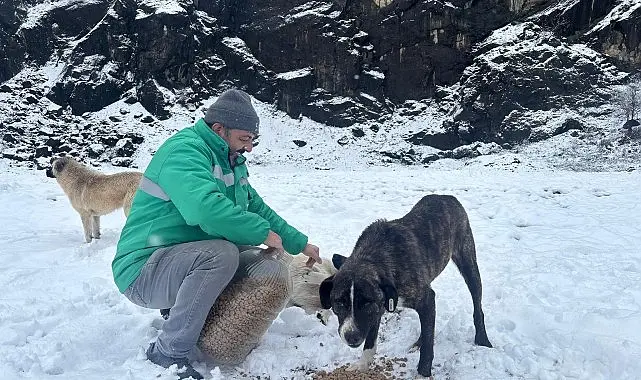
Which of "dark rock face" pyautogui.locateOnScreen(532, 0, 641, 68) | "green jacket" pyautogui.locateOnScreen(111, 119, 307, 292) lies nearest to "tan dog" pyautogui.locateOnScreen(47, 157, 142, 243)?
"green jacket" pyautogui.locateOnScreen(111, 119, 307, 292)

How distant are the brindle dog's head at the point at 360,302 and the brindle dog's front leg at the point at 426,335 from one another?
318mm

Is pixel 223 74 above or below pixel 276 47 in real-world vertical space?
below

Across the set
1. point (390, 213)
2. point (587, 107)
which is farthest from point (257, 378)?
point (587, 107)

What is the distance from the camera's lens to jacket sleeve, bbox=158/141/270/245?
273 centimetres

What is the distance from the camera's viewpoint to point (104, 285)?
4.69m

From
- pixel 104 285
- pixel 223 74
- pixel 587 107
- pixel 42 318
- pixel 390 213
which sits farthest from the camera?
pixel 223 74

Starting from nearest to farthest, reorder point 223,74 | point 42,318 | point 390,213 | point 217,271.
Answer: point 217,271 → point 42,318 → point 390,213 → point 223,74

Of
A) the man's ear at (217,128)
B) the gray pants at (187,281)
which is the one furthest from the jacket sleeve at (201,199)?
the man's ear at (217,128)

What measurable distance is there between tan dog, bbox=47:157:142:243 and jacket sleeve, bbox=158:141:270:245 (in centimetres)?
492

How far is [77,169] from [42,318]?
17.3ft

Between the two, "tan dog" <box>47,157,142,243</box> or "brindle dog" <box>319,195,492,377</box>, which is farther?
"tan dog" <box>47,157,142,243</box>

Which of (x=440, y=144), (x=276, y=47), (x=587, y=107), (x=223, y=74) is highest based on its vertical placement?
(x=276, y=47)

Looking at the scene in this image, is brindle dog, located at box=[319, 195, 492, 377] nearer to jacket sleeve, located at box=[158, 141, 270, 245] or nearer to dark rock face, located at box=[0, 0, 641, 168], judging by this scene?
jacket sleeve, located at box=[158, 141, 270, 245]

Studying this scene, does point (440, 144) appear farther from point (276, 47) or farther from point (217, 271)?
point (217, 271)
